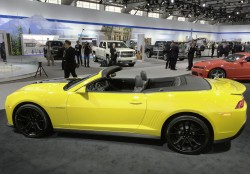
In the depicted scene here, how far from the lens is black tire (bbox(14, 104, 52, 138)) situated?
395 cm

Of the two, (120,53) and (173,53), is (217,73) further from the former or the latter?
(120,53)

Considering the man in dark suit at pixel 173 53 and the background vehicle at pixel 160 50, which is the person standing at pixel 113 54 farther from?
the background vehicle at pixel 160 50

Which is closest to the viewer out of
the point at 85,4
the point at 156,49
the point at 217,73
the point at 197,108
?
the point at 197,108

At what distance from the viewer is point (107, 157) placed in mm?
3461

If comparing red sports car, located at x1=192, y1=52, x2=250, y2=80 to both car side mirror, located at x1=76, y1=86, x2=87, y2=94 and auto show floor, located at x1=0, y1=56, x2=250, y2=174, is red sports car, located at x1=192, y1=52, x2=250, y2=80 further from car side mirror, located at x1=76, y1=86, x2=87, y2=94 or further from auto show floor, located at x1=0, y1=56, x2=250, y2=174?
car side mirror, located at x1=76, y1=86, x2=87, y2=94

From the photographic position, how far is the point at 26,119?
160 inches

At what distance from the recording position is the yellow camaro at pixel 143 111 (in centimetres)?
332

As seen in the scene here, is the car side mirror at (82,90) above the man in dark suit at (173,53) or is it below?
below

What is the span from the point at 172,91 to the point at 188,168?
113 cm

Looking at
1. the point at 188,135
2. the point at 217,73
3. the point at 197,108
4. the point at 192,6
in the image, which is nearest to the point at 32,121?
A: the point at 188,135

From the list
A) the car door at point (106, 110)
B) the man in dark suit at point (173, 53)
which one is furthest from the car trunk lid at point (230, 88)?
the man in dark suit at point (173, 53)

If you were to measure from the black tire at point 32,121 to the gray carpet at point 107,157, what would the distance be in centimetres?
13

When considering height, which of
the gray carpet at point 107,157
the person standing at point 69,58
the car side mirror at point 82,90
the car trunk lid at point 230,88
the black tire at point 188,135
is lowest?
the gray carpet at point 107,157

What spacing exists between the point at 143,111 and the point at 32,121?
6.72ft
